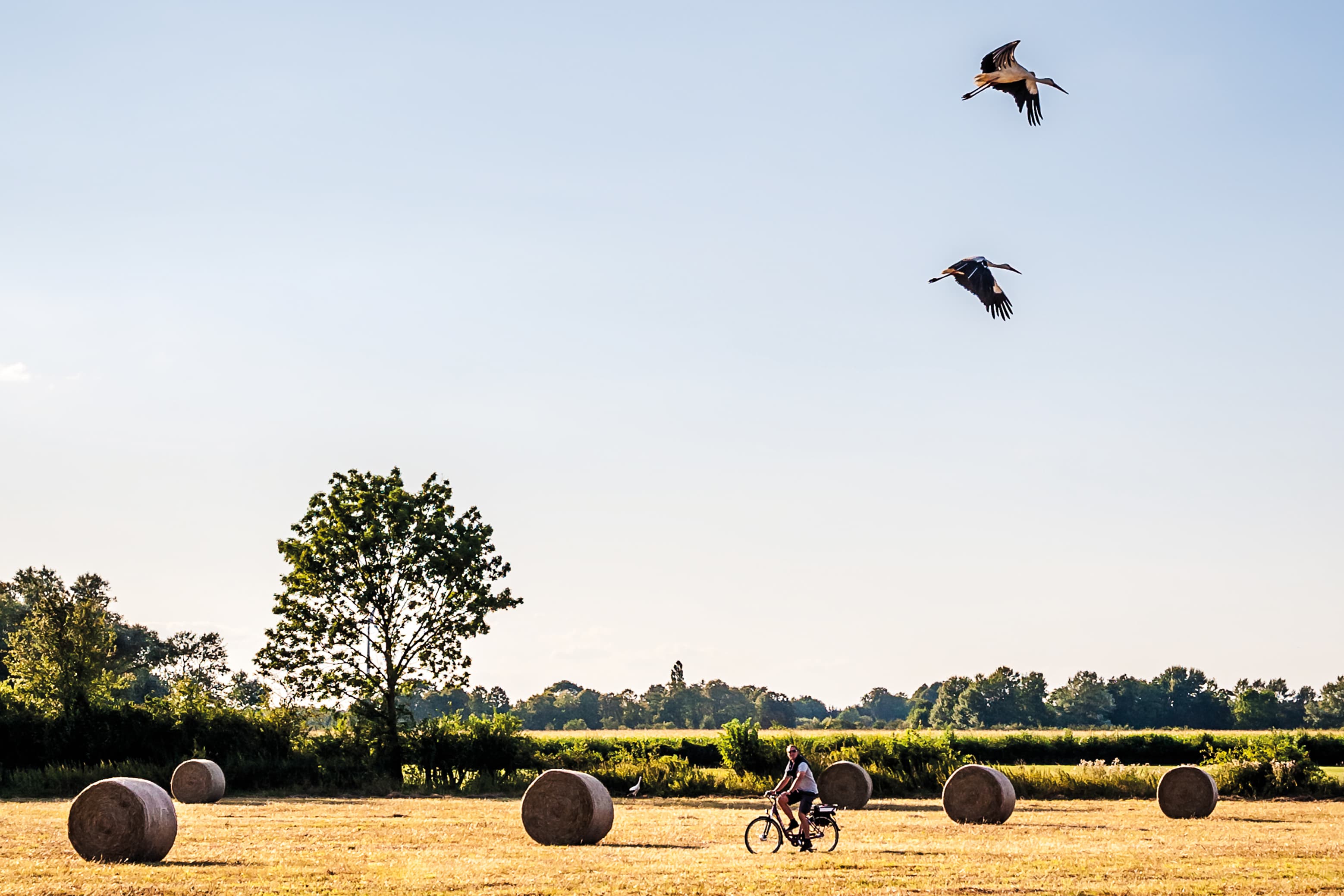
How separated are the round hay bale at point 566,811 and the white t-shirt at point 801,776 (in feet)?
13.2

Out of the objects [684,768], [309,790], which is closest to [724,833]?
[684,768]

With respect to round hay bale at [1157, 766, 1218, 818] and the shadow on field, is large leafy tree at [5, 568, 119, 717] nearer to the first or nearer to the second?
the shadow on field

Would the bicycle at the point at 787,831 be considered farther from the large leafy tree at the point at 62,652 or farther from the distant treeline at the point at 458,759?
the large leafy tree at the point at 62,652

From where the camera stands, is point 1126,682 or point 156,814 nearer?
point 156,814

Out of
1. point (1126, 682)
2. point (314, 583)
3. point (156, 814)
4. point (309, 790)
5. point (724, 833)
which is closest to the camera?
point (156, 814)

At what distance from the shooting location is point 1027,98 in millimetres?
14102

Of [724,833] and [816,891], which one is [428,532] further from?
[816,891]

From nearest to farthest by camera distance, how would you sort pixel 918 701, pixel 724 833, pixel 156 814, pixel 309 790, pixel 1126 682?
pixel 156 814
pixel 724 833
pixel 309 790
pixel 1126 682
pixel 918 701

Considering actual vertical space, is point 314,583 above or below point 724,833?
above

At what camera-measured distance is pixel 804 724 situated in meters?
147

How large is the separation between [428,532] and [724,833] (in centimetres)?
2525

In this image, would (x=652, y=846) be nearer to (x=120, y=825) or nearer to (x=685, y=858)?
(x=685, y=858)

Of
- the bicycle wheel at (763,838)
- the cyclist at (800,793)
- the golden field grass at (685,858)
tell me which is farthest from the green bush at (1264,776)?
the cyclist at (800,793)

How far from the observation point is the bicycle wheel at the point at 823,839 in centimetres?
2158
